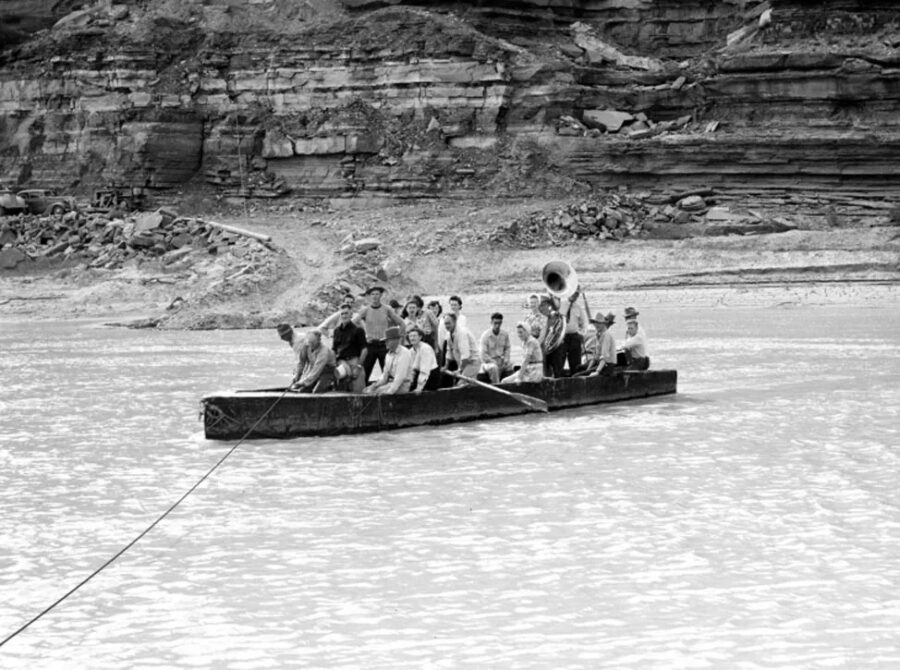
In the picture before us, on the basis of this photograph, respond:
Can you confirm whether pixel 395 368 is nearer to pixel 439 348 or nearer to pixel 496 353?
pixel 439 348

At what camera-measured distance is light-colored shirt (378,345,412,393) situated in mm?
13953

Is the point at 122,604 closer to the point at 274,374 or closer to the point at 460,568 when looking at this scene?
the point at 460,568

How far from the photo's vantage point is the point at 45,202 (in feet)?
139

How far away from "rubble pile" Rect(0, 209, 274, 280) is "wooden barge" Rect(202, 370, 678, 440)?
19795 mm

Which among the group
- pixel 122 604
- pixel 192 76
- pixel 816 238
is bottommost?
pixel 122 604

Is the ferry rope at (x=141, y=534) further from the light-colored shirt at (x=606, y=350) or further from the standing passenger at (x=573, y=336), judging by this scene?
the light-colored shirt at (x=606, y=350)

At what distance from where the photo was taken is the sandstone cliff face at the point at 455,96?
3953 centimetres

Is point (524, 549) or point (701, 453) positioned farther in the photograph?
point (701, 453)

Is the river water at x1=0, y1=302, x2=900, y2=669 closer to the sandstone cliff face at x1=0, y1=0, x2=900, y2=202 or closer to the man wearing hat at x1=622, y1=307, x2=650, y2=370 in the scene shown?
the man wearing hat at x1=622, y1=307, x2=650, y2=370

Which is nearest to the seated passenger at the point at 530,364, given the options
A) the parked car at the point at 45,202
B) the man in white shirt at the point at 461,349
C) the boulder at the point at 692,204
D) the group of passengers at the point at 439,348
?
the group of passengers at the point at 439,348

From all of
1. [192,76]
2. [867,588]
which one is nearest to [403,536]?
[867,588]

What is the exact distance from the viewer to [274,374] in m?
19.6

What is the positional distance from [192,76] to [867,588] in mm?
40333

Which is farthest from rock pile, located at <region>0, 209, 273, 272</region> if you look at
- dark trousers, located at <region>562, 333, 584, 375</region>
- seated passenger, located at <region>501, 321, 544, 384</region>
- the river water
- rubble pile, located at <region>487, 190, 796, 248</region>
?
seated passenger, located at <region>501, 321, 544, 384</region>
